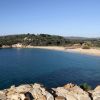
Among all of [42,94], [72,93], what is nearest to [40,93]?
[42,94]

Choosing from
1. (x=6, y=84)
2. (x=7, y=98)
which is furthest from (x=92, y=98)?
A: (x=6, y=84)

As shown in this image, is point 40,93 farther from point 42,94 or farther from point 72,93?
point 72,93

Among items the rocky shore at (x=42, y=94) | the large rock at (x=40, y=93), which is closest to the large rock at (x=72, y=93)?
the rocky shore at (x=42, y=94)

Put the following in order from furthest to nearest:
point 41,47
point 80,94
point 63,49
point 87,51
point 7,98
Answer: point 41,47 → point 63,49 → point 87,51 → point 80,94 → point 7,98

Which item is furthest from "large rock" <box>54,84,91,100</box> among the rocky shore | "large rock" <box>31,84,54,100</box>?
"large rock" <box>31,84,54,100</box>

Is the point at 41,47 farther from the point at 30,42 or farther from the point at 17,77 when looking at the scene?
the point at 17,77

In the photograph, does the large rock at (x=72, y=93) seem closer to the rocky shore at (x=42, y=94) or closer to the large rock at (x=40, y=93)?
the rocky shore at (x=42, y=94)

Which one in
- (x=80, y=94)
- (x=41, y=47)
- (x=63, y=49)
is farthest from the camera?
(x=41, y=47)

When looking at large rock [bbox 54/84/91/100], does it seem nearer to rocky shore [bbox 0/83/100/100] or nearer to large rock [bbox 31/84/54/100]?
rocky shore [bbox 0/83/100/100]

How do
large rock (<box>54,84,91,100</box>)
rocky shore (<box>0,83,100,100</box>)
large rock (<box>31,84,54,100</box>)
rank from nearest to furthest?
rocky shore (<box>0,83,100,100</box>) → large rock (<box>31,84,54,100</box>) → large rock (<box>54,84,91,100</box>)

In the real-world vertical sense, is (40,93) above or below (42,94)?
above

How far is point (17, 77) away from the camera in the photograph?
62188 millimetres

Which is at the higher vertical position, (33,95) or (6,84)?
(33,95)

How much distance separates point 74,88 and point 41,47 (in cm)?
13882
